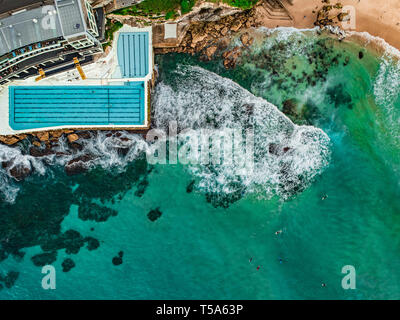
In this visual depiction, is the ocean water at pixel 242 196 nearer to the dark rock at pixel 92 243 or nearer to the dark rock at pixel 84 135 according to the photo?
the dark rock at pixel 92 243

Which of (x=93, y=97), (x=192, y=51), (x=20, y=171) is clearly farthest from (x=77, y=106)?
(x=192, y=51)

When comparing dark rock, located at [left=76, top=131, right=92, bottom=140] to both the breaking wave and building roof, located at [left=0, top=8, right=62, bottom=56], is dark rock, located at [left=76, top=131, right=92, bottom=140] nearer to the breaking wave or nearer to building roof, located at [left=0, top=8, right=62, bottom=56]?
the breaking wave

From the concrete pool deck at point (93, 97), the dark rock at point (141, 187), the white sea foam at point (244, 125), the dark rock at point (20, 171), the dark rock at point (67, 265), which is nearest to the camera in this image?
the concrete pool deck at point (93, 97)

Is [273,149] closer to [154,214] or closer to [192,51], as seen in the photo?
[192,51]
